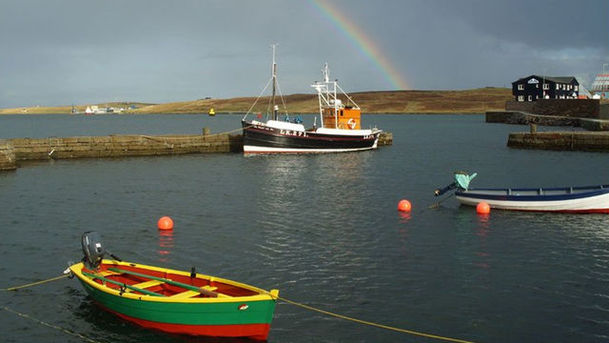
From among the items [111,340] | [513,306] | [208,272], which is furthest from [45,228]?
[513,306]

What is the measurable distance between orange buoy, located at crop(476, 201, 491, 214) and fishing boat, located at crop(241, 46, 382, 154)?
30.1m

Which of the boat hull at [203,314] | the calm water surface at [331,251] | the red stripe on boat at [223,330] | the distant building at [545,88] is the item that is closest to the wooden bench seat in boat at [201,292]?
the boat hull at [203,314]

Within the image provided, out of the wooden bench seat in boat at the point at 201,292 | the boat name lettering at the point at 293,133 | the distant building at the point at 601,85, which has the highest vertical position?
the distant building at the point at 601,85

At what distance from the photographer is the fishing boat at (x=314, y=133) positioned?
61031 millimetres

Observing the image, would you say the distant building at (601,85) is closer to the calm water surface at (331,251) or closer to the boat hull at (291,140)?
the boat hull at (291,140)

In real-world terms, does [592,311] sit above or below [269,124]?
below

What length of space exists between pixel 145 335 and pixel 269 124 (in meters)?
47.7

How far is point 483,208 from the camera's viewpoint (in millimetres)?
29500

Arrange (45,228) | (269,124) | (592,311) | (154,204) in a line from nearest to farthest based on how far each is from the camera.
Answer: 1. (592,311)
2. (45,228)
3. (154,204)
4. (269,124)

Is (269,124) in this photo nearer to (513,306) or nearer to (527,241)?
(527,241)

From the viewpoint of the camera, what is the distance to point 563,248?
72.9 feet

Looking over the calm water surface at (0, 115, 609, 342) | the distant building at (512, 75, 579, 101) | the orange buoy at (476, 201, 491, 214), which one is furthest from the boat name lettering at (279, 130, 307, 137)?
the distant building at (512, 75, 579, 101)

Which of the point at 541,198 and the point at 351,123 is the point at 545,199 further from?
the point at 351,123

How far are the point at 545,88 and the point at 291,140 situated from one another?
10028 centimetres
